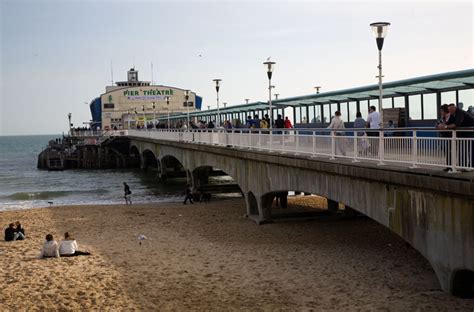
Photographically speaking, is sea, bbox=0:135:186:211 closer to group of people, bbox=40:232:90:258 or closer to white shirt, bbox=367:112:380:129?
group of people, bbox=40:232:90:258

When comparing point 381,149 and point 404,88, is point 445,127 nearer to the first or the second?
point 381,149

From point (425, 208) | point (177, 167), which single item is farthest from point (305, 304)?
point (177, 167)

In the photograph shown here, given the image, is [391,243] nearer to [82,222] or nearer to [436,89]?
[436,89]

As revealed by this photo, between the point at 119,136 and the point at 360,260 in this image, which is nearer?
the point at 360,260

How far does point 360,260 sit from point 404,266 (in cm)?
124

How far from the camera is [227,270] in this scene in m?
14.1

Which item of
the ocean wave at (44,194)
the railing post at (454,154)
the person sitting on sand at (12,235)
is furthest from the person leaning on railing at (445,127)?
the ocean wave at (44,194)

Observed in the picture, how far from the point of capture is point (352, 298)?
37.9 feet

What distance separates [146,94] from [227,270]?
247 feet

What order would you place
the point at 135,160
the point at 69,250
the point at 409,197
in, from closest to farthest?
the point at 409,197 → the point at 69,250 → the point at 135,160

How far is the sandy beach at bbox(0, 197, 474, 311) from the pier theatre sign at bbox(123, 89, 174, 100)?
67.1m

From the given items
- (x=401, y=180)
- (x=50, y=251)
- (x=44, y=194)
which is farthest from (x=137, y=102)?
(x=401, y=180)

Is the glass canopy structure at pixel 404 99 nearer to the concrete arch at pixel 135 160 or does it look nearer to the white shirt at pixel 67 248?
the white shirt at pixel 67 248

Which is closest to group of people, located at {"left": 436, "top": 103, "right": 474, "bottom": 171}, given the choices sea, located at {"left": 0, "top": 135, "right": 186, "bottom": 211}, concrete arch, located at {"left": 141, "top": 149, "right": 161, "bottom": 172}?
sea, located at {"left": 0, "top": 135, "right": 186, "bottom": 211}
